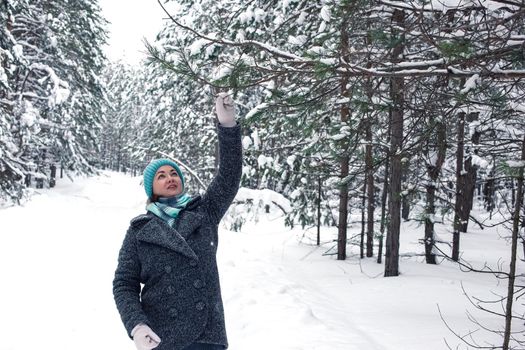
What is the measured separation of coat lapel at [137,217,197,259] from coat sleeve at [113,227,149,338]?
99mm

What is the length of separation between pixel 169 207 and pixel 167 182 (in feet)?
0.52

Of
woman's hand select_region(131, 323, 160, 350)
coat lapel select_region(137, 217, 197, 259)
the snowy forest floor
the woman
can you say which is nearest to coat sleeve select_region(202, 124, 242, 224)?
the woman

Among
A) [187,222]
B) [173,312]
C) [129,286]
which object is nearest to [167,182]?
[187,222]

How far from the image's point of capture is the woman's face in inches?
105

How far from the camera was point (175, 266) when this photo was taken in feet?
7.99

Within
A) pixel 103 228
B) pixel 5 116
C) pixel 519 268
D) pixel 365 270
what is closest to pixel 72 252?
pixel 103 228

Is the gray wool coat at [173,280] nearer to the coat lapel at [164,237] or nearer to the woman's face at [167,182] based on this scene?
the coat lapel at [164,237]

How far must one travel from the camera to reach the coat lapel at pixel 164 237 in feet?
7.97

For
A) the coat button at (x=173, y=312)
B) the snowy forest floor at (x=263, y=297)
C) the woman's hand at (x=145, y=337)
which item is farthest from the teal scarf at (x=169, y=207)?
the snowy forest floor at (x=263, y=297)

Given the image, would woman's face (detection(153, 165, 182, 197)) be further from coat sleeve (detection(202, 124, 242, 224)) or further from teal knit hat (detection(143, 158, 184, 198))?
coat sleeve (detection(202, 124, 242, 224))

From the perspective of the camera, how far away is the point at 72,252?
940 centimetres

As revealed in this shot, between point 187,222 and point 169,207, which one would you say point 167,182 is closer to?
point 169,207

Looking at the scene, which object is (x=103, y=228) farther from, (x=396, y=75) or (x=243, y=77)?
(x=396, y=75)

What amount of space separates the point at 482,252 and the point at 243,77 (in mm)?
13261
